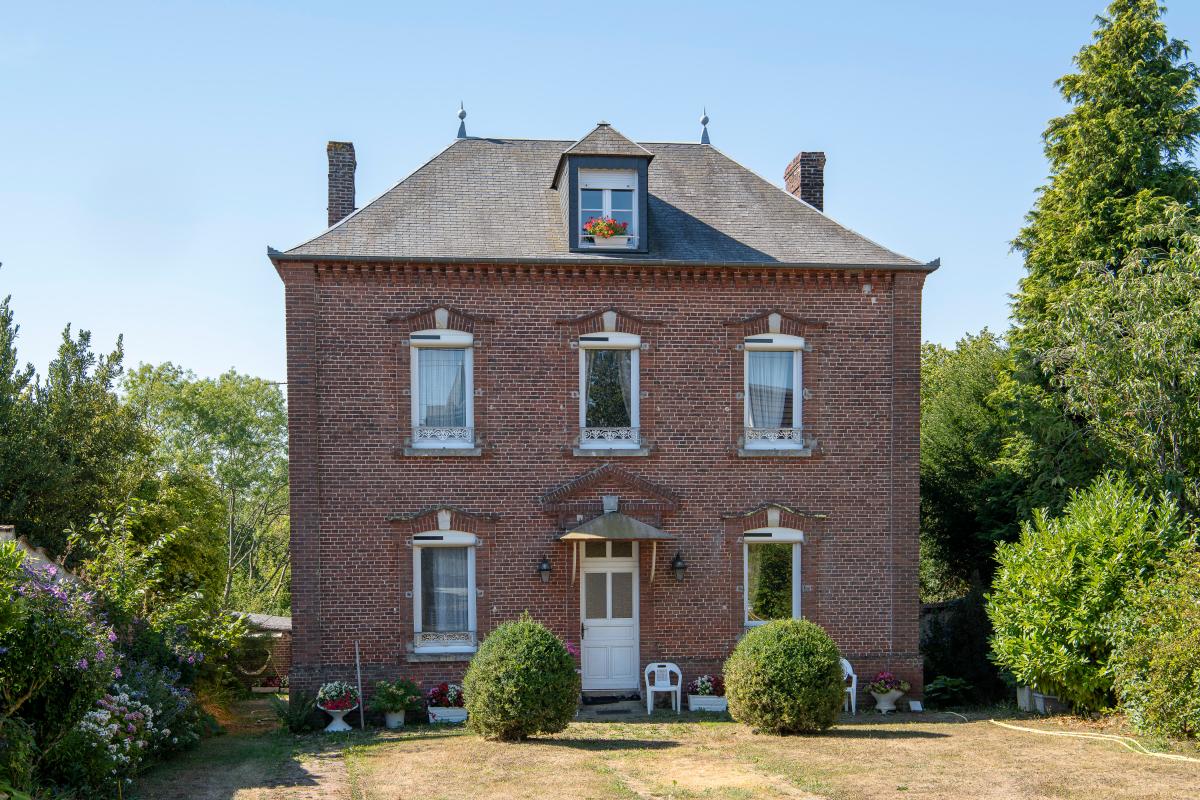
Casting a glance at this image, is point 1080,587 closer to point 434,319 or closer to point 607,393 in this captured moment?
point 607,393

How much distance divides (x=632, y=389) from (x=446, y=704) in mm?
5490

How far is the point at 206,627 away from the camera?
1683 centimetres

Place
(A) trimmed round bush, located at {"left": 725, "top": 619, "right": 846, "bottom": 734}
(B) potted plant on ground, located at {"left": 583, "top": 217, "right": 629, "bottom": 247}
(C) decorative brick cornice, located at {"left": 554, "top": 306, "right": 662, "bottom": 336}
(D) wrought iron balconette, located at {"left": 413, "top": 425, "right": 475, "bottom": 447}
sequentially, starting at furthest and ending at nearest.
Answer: (B) potted plant on ground, located at {"left": 583, "top": 217, "right": 629, "bottom": 247} < (C) decorative brick cornice, located at {"left": 554, "top": 306, "right": 662, "bottom": 336} < (D) wrought iron balconette, located at {"left": 413, "top": 425, "right": 475, "bottom": 447} < (A) trimmed round bush, located at {"left": 725, "top": 619, "right": 846, "bottom": 734}

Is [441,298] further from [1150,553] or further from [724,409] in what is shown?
[1150,553]

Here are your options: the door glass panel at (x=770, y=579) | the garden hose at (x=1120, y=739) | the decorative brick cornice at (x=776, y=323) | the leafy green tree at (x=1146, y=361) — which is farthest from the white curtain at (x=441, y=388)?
the leafy green tree at (x=1146, y=361)

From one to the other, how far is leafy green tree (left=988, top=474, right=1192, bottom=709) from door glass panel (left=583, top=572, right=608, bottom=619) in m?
5.89

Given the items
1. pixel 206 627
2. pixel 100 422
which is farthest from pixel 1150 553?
pixel 100 422

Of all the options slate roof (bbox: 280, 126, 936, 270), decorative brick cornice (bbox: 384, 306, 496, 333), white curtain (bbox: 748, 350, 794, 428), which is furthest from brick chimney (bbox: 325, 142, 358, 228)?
white curtain (bbox: 748, 350, 794, 428)

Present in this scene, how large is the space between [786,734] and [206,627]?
9.24m

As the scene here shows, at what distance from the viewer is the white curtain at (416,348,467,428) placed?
53.3 feet

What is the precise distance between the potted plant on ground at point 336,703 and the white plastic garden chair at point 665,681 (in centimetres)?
436

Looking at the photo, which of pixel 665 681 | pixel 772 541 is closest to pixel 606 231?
pixel 772 541

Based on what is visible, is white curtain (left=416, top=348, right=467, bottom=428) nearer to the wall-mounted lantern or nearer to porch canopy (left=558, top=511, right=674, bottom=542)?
porch canopy (left=558, top=511, right=674, bottom=542)

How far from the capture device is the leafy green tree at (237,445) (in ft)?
128
